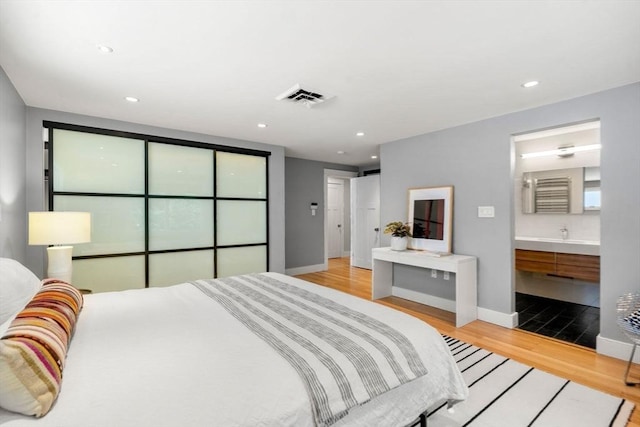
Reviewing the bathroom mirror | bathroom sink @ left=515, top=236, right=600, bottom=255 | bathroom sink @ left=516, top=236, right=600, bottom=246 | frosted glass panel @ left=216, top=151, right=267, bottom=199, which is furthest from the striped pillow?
the bathroom mirror

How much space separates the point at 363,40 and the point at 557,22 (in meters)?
1.13

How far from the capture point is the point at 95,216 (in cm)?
352

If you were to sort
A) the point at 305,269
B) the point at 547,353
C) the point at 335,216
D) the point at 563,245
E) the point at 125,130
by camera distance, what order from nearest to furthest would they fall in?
the point at 547,353
the point at 125,130
the point at 563,245
the point at 305,269
the point at 335,216

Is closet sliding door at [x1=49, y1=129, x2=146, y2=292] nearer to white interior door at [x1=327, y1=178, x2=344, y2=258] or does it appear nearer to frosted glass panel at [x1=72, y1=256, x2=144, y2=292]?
frosted glass panel at [x1=72, y1=256, x2=144, y2=292]

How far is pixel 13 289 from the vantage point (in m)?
1.52

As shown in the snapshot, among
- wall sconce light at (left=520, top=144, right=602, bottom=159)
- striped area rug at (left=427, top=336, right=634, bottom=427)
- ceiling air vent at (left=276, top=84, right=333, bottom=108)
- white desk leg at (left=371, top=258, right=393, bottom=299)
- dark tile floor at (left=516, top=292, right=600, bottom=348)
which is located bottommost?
striped area rug at (left=427, top=336, right=634, bottom=427)

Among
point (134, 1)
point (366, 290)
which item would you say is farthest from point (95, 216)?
point (366, 290)

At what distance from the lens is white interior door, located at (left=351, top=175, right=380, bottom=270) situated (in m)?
6.65

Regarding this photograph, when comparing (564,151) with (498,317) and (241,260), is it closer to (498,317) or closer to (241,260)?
(498,317)

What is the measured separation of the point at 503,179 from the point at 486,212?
43cm

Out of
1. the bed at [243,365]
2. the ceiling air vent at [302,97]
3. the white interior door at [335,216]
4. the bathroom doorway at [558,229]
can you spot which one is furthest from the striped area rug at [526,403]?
the white interior door at [335,216]

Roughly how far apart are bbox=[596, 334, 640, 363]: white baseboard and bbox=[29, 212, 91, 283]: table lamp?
490cm

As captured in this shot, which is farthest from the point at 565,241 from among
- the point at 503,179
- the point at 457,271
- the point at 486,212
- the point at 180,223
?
the point at 180,223

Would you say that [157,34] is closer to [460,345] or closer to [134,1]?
[134,1]
